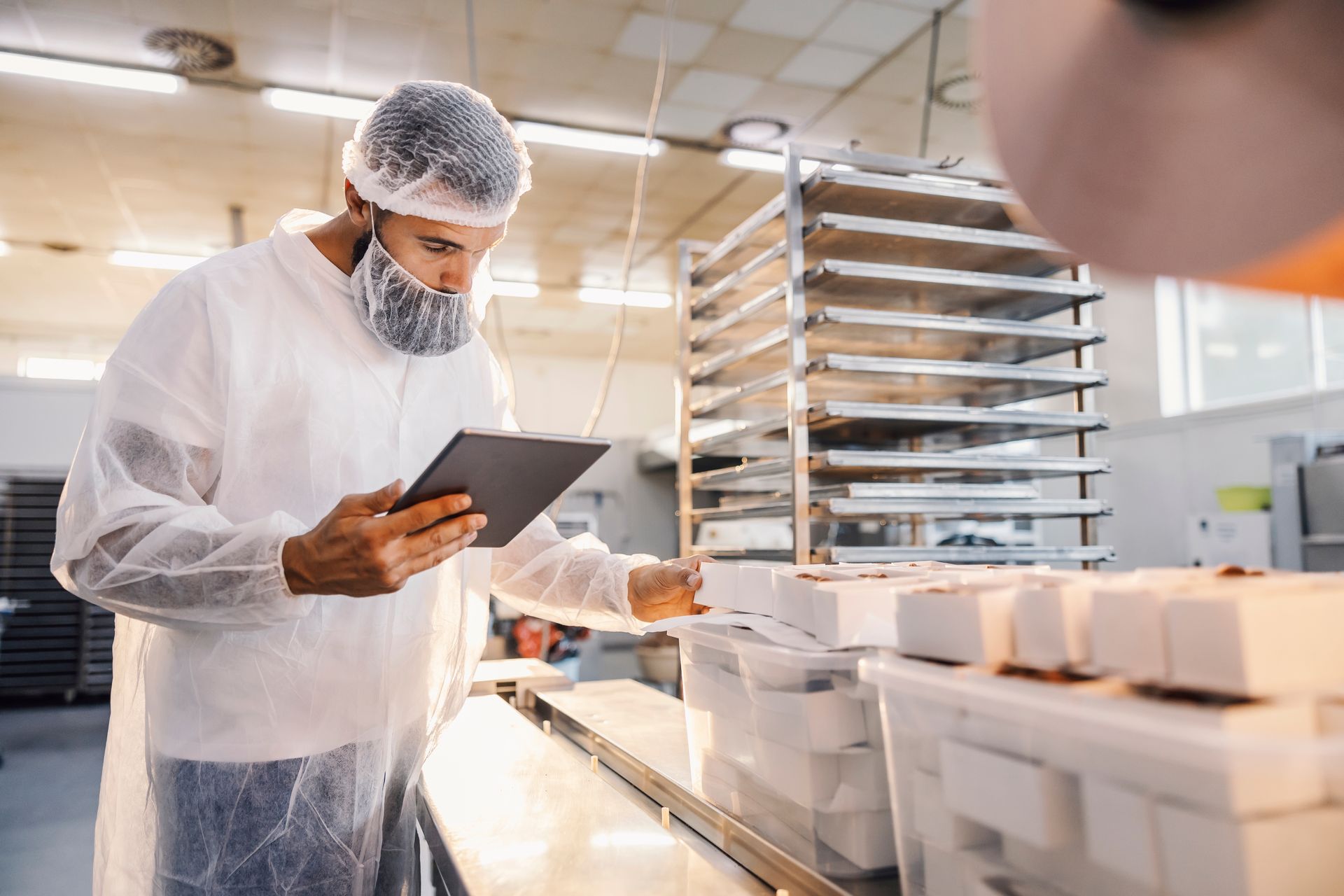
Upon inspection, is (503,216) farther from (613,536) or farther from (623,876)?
(613,536)

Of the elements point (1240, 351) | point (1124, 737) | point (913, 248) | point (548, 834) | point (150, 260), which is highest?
point (150, 260)

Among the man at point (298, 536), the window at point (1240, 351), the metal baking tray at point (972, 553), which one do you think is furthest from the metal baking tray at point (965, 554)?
the window at point (1240, 351)

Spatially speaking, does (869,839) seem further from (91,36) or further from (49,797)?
(91,36)

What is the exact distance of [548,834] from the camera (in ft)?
3.50

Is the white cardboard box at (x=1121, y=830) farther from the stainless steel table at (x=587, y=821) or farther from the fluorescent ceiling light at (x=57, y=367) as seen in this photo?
the fluorescent ceiling light at (x=57, y=367)

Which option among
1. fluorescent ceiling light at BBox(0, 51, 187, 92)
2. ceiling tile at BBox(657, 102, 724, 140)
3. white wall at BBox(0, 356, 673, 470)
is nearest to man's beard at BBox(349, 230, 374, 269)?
ceiling tile at BBox(657, 102, 724, 140)

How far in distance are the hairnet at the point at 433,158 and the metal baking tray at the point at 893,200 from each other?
2.60 ft

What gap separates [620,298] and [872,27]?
4836mm

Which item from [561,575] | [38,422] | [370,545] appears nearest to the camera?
[370,545]

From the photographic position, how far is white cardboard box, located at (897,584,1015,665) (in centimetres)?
68

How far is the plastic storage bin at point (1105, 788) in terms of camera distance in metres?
0.50

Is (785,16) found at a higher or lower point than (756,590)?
higher

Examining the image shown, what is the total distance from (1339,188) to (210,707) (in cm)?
132

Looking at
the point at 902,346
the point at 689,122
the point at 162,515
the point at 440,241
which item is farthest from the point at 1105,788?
the point at 689,122
